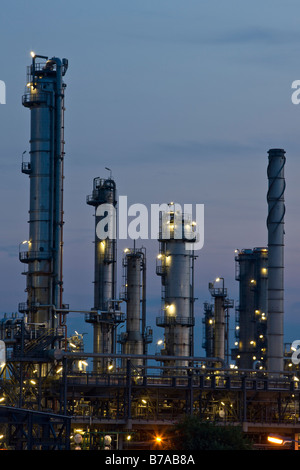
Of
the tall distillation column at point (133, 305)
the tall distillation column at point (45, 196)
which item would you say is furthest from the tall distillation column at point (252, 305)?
the tall distillation column at point (45, 196)

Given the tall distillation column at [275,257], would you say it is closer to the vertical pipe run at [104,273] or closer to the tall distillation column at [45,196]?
the vertical pipe run at [104,273]

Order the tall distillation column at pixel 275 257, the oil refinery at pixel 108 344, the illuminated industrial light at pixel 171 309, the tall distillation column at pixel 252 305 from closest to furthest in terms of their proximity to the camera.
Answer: the oil refinery at pixel 108 344 < the tall distillation column at pixel 275 257 < the illuminated industrial light at pixel 171 309 < the tall distillation column at pixel 252 305

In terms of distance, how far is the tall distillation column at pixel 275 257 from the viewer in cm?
6581

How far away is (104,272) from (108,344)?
17.1 feet

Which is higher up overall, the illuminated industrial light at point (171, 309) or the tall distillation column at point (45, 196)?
the tall distillation column at point (45, 196)

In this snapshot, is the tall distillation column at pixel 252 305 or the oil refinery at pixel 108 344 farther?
the tall distillation column at pixel 252 305

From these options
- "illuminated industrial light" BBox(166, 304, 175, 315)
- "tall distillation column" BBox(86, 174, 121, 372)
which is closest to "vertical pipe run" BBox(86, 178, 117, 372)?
"tall distillation column" BBox(86, 174, 121, 372)

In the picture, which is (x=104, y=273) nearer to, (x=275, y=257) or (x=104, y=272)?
(x=104, y=272)

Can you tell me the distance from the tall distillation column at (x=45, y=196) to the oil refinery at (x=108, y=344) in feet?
0.20

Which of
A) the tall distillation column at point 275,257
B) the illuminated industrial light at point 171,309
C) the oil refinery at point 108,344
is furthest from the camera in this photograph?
the illuminated industrial light at point 171,309

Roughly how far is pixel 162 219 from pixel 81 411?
20.0 meters

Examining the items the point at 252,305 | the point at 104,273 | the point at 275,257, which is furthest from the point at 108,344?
the point at 252,305
